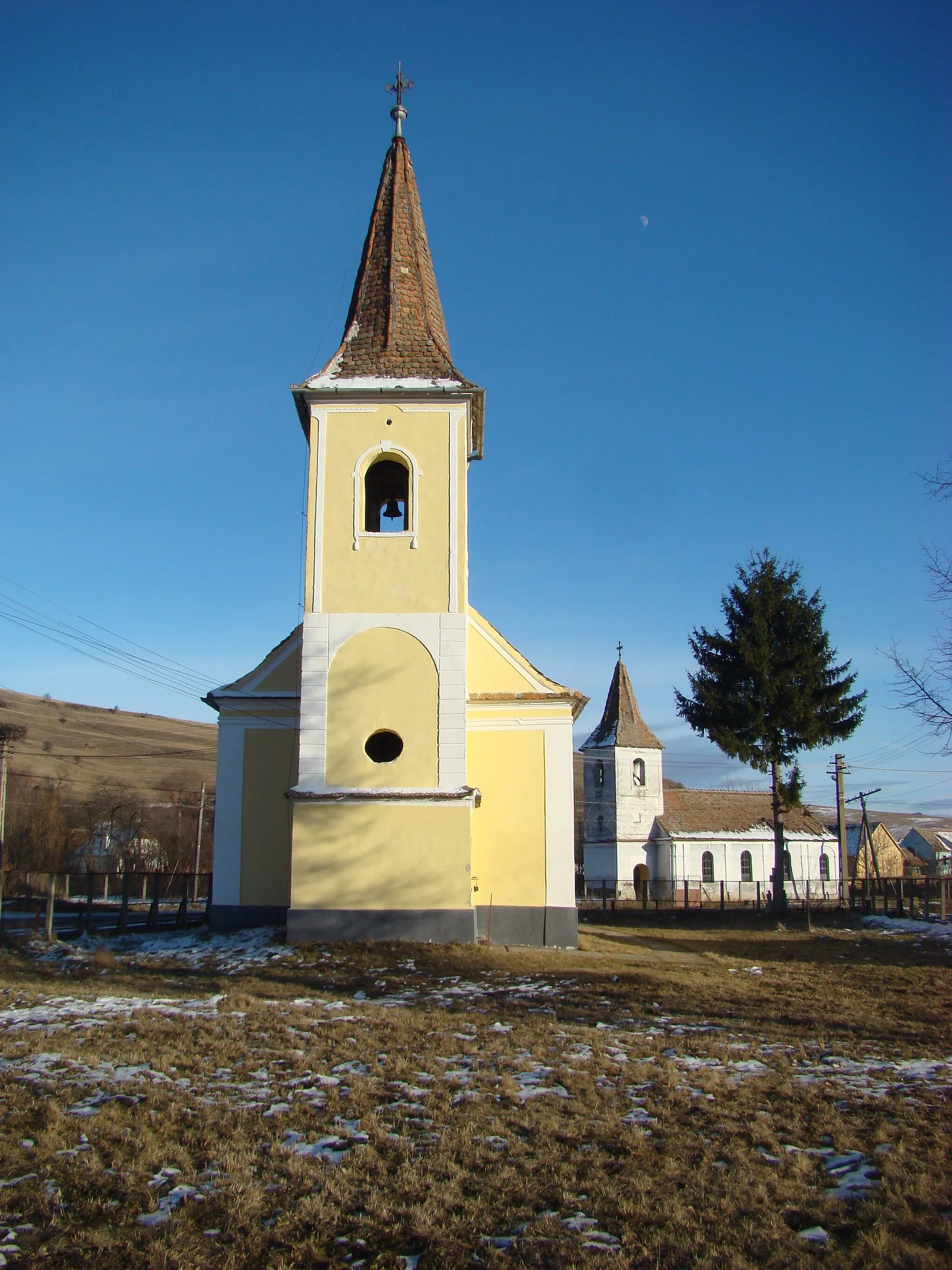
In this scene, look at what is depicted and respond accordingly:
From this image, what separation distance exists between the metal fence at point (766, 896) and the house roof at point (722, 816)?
306 centimetres

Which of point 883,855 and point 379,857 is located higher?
point 379,857

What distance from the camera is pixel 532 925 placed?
1712 centimetres

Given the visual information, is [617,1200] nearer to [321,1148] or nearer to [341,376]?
[321,1148]

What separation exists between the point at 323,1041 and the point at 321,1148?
304cm

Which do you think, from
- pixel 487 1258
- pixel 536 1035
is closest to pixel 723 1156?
pixel 487 1258

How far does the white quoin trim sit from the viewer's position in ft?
54.0

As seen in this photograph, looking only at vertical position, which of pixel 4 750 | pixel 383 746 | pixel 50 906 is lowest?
pixel 50 906

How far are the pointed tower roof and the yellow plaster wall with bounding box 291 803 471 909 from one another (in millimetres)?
41119

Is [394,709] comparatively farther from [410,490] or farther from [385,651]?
[410,490]

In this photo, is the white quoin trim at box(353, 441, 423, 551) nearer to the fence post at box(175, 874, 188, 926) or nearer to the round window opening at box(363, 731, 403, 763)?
the round window opening at box(363, 731, 403, 763)

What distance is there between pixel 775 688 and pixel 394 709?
17672mm

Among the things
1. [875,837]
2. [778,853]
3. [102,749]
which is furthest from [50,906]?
[102,749]

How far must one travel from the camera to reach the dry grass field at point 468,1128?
4.28m

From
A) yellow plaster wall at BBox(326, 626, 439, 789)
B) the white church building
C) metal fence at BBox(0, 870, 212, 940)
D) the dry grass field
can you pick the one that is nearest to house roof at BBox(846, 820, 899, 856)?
the white church building
